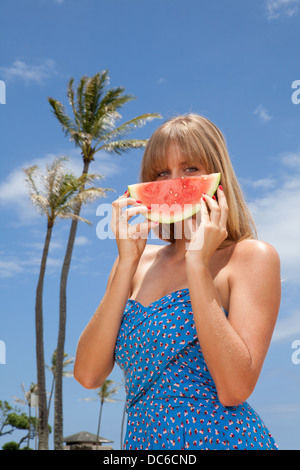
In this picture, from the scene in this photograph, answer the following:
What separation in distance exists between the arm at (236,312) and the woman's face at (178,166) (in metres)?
0.31

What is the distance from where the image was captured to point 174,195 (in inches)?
104

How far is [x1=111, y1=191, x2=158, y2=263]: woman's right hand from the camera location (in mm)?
2426

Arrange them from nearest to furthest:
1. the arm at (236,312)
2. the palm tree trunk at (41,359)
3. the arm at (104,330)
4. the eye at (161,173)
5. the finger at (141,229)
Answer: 1. the arm at (236,312)
2. the arm at (104,330)
3. the finger at (141,229)
4. the eye at (161,173)
5. the palm tree trunk at (41,359)

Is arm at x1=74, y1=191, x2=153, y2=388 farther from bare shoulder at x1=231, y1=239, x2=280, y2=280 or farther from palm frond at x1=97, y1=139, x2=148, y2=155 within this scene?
palm frond at x1=97, y1=139, x2=148, y2=155

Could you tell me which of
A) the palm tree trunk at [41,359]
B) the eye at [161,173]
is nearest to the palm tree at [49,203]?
the palm tree trunk at [41,359]

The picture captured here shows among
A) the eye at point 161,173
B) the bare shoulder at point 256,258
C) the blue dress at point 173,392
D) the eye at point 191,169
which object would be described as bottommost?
the blue dress at point 173,392

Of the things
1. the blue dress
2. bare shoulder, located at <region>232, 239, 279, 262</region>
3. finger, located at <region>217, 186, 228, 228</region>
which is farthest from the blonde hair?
the blue dress

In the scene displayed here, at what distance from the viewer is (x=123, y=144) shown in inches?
1005

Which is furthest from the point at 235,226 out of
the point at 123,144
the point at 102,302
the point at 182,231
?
the point at 123,144

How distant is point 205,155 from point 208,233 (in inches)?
21.1

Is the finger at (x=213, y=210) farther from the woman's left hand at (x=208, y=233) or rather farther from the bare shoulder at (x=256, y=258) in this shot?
the bare shoulder at (x=256, y=258)

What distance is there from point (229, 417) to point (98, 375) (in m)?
0.72

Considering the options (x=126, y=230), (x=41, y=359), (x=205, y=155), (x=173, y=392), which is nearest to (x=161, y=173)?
(x=205, y=155)

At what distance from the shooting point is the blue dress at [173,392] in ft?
6.50
